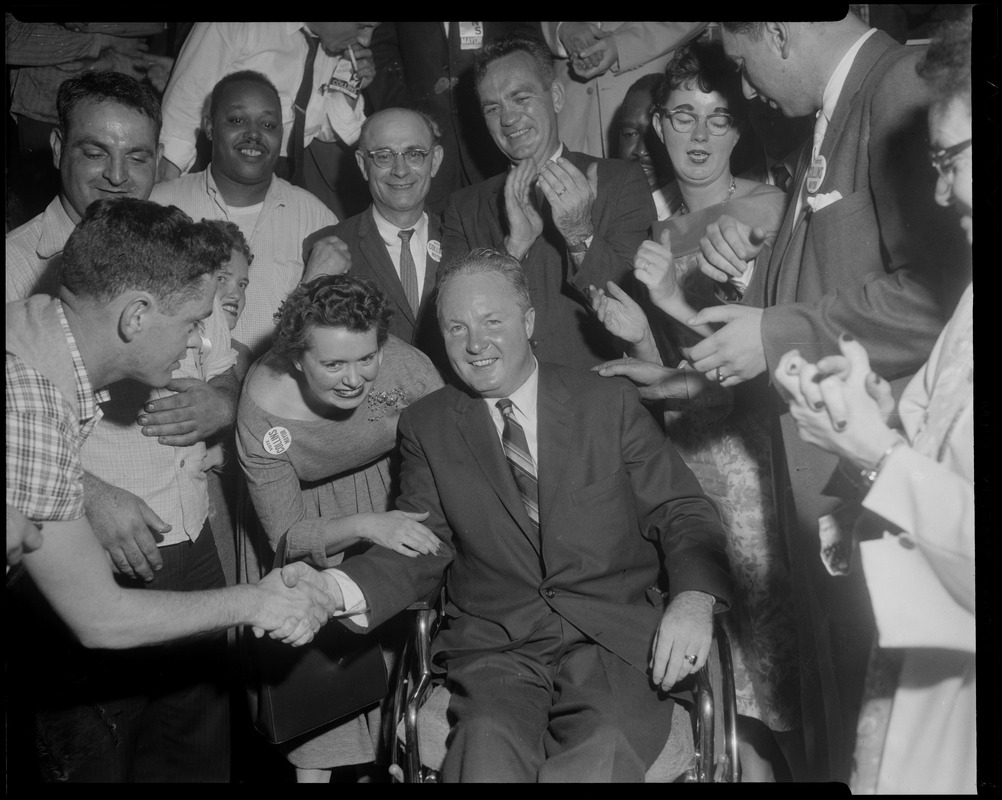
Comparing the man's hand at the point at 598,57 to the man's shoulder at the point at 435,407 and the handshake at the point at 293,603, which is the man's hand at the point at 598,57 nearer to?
the man's shoulder at the point at 435,407

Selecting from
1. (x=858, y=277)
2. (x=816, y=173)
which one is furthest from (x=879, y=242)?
(x=816, y=173)

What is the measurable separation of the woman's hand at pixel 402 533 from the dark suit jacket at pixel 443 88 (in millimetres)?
1298

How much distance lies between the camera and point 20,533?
7.08ft

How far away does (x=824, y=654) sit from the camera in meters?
2.63

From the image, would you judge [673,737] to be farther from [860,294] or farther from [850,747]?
[860,294]

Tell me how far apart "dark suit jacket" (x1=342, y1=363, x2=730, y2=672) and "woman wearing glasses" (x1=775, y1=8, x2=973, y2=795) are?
0.46 metres

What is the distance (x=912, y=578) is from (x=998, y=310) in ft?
2.66

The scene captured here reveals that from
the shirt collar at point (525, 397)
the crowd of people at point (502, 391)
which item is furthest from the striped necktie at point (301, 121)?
the shirt collar at point (525, 397)

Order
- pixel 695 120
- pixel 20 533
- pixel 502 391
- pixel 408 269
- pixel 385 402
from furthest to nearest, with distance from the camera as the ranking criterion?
pixel 408 269, pixel 695 120, pixel 385 402, pixel 502 391, pixel 20 533

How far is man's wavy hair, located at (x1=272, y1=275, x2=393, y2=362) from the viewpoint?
8.91 feet

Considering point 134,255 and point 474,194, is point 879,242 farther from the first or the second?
point 134,255

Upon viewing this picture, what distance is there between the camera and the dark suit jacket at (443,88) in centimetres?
329

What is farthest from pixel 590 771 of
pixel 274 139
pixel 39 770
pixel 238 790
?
pixel 274 139

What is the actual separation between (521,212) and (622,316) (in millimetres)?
535
